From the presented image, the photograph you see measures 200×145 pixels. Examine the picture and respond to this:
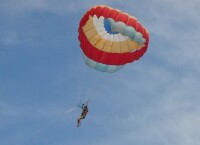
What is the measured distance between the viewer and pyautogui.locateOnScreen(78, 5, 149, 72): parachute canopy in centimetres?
11775

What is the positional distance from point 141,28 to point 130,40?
1529 mm

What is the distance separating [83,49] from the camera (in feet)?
396

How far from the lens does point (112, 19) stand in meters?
118

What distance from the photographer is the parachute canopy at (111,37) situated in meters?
118

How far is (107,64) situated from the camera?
120312 millimetres

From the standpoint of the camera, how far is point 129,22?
387 feet

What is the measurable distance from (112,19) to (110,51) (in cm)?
311

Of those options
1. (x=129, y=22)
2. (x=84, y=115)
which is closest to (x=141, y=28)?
(x=129, y=22)

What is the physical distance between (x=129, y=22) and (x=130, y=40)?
6.26ft

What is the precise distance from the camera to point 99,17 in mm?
118125

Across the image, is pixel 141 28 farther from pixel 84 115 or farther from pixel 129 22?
pixel 84 115

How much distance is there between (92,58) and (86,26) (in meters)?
2.74

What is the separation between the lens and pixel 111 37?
119500 mm

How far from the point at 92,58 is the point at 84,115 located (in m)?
4.60
